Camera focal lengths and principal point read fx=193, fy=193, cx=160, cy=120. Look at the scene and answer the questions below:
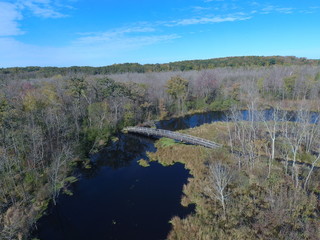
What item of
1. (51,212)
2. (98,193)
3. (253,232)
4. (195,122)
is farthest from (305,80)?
(51,212)

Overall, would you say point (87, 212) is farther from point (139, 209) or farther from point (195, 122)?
point (195, 122)

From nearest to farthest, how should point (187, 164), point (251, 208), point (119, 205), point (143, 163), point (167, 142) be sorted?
point (251, 208) < point (119, 205) < point (187, 164) < point (143, 163) < point (167, 142)

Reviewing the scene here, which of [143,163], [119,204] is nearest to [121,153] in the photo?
[143,163]

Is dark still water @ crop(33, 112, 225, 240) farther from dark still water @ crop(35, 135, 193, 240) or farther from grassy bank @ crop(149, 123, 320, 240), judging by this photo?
grassy bank @ crop(149, 123, 320, 240)

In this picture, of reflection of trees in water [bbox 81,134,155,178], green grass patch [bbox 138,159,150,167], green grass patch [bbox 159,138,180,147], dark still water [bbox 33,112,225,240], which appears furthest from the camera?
green grass patch [bbox 159,138,180,147]

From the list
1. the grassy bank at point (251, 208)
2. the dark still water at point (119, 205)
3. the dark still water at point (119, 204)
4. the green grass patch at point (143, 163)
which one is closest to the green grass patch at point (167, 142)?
the dark still water at point (119, 204)

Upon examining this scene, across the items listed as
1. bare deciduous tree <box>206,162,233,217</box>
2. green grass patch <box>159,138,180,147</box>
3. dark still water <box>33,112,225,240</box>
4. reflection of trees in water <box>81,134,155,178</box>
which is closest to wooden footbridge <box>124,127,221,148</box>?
green grass patch <box>159,138,180,147</box>

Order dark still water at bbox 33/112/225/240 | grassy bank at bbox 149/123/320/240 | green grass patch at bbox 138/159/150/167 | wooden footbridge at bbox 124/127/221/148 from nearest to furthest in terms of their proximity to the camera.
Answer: grassy bank at bbox 149/123/320/240, dark still water at bbox 33/112/225/240, green grass patch at bbox 138/159/150/167, wooden footbridge at bbox 124/127/221/148

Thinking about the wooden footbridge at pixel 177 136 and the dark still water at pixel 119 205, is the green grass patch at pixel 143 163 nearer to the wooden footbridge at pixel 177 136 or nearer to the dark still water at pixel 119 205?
the dark still water at pixel 119 205

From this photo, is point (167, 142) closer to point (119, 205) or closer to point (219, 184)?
point (119, 205)

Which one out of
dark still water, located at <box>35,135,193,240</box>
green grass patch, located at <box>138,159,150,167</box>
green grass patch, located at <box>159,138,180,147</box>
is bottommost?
dark still water, located at <box>35,135,193,240</box>
